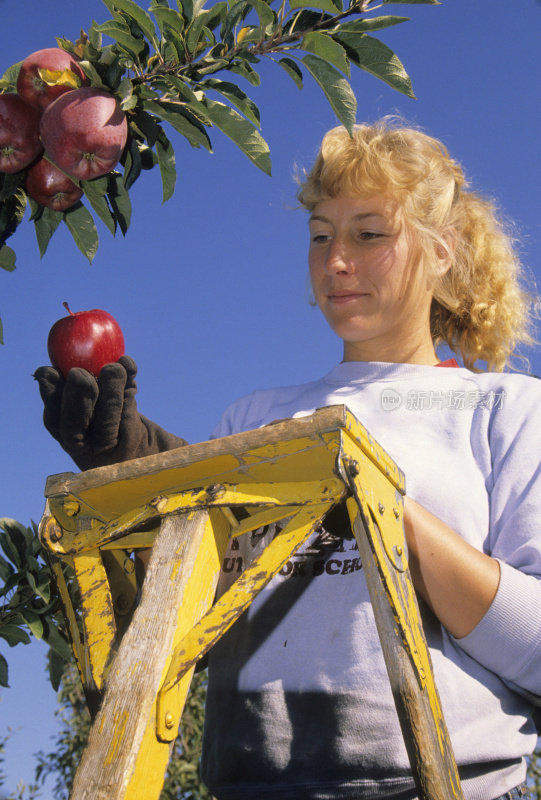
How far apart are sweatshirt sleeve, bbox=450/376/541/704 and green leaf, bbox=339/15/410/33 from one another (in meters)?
0.86

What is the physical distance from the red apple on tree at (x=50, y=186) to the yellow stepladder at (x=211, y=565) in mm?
709

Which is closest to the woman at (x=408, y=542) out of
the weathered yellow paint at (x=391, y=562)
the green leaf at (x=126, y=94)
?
the weathered yellow paint at (x=391, y=562)

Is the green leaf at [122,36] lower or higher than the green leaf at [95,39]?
lower

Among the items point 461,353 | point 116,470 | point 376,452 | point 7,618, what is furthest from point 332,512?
point 461,353

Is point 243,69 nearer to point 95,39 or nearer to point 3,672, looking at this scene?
point 95,39

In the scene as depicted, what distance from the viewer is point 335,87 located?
148cm

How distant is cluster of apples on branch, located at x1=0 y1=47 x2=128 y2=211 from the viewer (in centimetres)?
151

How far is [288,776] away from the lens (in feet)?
4.93

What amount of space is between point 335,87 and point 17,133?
0.67 m

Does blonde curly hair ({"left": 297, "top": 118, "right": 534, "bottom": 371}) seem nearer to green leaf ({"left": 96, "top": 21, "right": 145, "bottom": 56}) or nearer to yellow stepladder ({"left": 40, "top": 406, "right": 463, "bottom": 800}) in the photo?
green leaf ({"left": 96, "top": 21, "right": 145, "bottom": 56})

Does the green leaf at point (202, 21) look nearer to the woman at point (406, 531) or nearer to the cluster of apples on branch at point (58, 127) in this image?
the cluster of apples on branch at point (58, 127)

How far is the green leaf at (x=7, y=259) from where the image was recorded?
175 cm

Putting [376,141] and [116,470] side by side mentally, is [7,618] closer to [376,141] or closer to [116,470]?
[116,470]

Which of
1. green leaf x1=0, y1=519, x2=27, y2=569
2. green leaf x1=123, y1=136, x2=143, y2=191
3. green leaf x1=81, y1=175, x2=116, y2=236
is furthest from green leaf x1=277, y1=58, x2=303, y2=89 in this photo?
green leaf x1=0, y1=519, x2=27, y2=569
